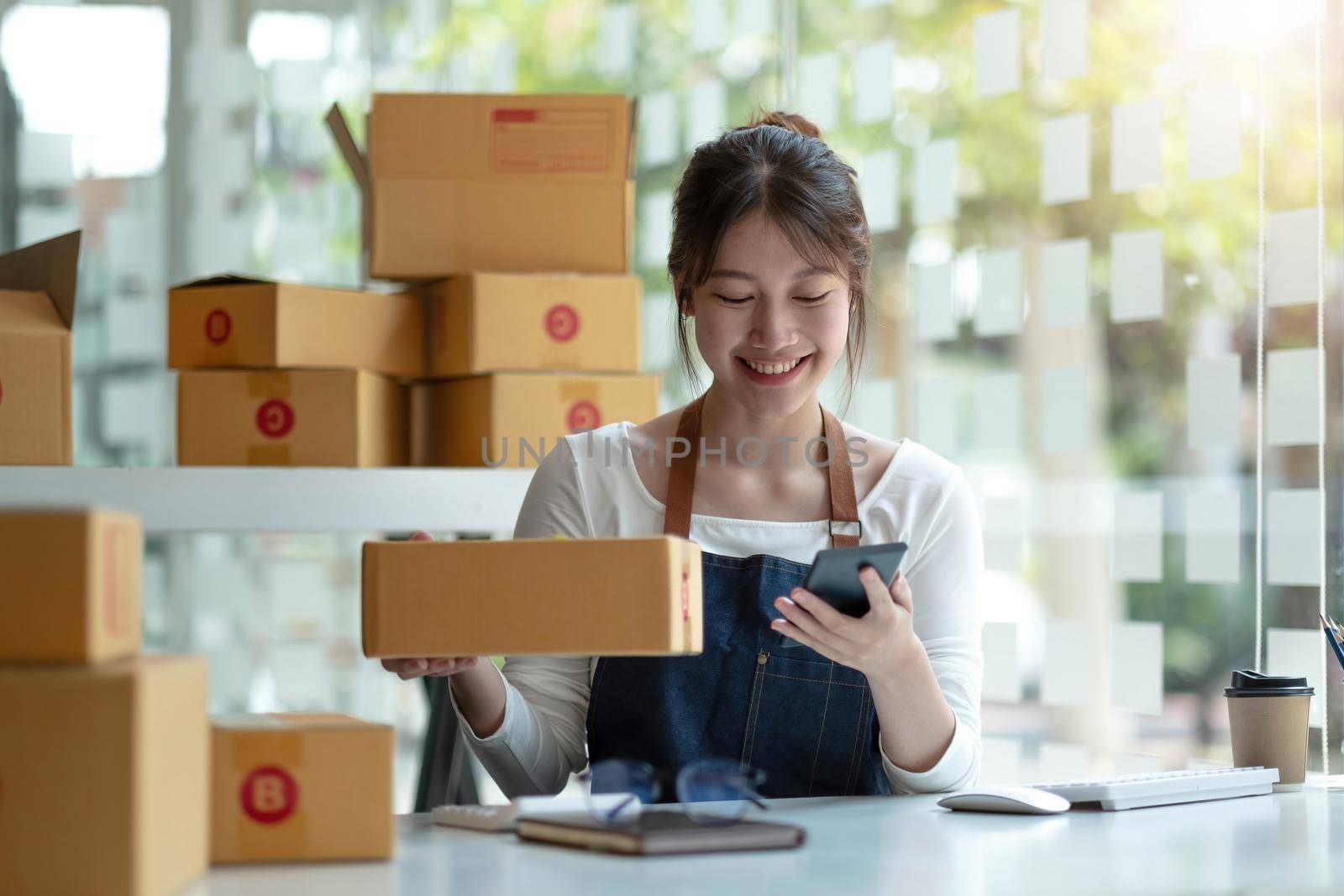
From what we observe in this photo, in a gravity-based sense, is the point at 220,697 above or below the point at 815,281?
below

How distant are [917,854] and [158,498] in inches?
54.5

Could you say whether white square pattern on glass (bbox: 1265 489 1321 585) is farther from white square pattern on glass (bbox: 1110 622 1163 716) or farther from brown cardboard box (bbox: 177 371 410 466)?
brown cardboard box (bbox: 177 371 410 466)

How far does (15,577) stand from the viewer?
2.80ft

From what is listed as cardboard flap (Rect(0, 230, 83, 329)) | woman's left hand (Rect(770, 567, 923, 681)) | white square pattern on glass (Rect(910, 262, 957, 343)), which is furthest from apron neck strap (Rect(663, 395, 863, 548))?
cardboard flap (Rect(0, 230, 83, 329))

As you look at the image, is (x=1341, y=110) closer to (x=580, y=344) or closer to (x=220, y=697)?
(x=580, y=344)

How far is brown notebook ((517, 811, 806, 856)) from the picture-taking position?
1013 millimetres

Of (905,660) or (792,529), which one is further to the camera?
(792,529)

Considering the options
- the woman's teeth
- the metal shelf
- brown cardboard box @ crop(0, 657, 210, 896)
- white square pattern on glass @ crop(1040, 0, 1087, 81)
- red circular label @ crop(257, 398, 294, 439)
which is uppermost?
white square pattern on glass @ crop(1040, 0, 1087, 81)

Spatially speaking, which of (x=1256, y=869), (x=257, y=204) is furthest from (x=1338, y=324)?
(x=257, y=204)

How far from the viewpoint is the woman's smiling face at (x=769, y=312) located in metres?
1.55

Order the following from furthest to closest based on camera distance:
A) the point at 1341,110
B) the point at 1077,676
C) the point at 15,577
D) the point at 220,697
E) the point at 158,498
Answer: the point at 220,697 < the point at 1077,676 < the point at 158,498 < the point at 1341,110 < the point at 15,577

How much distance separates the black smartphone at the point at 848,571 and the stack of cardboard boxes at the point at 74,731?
0.52m

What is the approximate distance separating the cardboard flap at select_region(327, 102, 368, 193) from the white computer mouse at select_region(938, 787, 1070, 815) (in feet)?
4.66

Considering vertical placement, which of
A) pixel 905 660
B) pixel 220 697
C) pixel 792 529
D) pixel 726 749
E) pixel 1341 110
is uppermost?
pixel 1341 110
